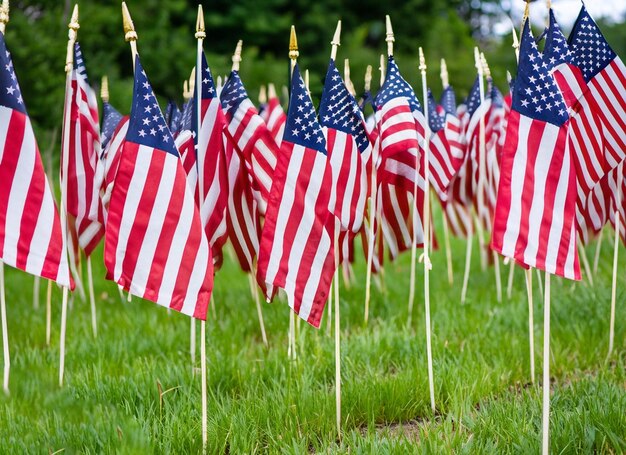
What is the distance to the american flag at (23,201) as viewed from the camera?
12.8 feet

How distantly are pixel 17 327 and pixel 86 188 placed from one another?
1.76 metres

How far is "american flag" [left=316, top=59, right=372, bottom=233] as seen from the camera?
4.38m

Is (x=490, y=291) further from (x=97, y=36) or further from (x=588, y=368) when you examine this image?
(x=97, y=36)

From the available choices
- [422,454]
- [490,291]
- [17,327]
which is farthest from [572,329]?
[17,327]

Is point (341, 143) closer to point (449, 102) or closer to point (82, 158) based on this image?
point (82, 158)

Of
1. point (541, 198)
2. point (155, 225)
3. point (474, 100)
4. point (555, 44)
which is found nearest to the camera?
point (541, 198)

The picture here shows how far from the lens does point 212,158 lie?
4754 mm

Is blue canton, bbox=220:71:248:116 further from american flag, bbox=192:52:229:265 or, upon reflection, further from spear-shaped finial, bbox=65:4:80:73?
spear-shaped finial, bbox=65:4:80:73

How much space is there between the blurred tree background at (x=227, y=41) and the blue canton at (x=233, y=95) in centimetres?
A: 570

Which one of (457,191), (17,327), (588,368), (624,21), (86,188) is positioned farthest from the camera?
(624,21)

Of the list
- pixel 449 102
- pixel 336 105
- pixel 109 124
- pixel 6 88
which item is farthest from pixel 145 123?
pixel 449 102

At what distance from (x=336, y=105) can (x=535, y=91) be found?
1172mm

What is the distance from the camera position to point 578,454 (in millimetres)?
3607

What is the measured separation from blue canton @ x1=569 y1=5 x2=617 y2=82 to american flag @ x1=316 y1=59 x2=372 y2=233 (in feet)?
4.78
